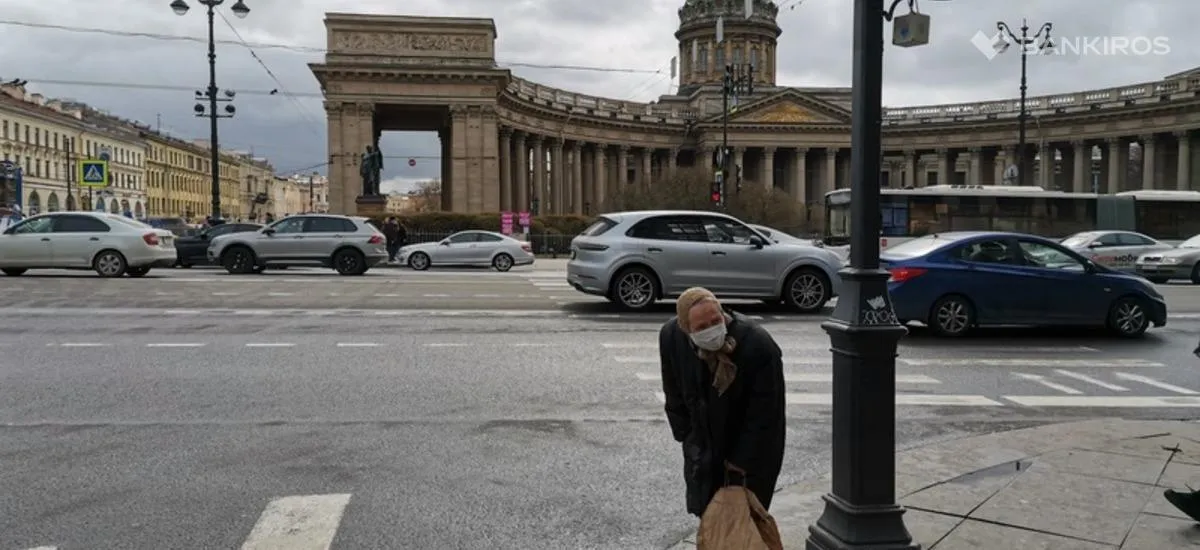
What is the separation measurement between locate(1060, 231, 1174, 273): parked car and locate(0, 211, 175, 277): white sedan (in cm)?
2573

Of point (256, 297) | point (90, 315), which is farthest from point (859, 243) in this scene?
point (256, 297)

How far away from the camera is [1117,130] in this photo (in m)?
69.1

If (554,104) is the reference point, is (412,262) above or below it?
below

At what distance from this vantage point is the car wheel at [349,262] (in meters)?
24.2

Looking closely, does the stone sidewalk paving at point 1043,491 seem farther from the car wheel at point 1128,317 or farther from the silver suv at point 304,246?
the silver suv at point 304,246

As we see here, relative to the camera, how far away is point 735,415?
3916mm

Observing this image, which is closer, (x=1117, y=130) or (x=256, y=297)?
(x=256, y=297)

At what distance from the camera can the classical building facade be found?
55.4 metres

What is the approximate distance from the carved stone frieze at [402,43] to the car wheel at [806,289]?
44037mm

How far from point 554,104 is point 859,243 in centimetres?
6943

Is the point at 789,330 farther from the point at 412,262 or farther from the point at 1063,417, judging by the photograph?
the point at 412,262

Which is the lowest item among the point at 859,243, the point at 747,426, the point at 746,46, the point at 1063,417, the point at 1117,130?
the point at 1063,417

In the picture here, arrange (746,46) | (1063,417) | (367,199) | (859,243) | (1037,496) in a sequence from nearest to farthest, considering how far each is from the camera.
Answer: (859,243) → (1037,496) → (1063,417) → (367,199) → (746,46)

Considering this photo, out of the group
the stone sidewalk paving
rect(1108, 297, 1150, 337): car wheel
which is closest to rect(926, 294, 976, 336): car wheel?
rect(1108, 297, 1150, 337): car wheel
